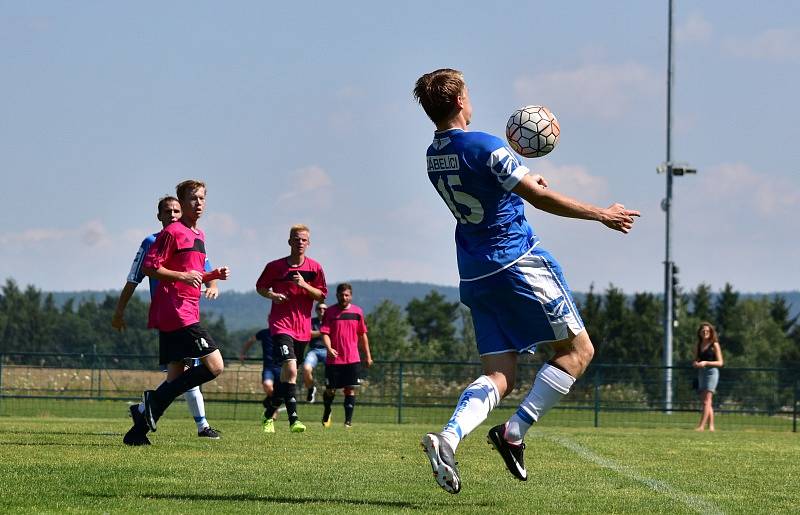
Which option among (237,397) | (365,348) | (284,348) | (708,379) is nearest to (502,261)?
(284,348)

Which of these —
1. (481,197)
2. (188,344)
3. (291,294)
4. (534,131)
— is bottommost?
(188,344)

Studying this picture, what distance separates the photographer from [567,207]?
6855mm

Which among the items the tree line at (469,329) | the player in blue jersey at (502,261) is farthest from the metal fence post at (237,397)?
the tree line at (469,329)

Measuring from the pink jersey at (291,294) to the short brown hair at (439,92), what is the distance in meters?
7.50

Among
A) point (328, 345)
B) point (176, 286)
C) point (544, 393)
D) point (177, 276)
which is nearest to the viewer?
point (544, 393)

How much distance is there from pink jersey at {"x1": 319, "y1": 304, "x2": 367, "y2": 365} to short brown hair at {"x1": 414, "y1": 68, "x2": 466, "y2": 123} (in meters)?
11.9

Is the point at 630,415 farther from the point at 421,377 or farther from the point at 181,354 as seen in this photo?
the point at 181,354

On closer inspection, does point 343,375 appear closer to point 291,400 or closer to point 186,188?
point 291,400

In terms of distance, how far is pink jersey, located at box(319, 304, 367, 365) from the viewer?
18953 millimetres

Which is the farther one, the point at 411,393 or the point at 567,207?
the point at 411,393

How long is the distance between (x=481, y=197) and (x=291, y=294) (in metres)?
7.82

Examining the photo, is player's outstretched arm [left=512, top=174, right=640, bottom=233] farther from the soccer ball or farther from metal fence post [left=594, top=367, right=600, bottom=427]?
metal fence post [left=594, top=367, right=600, bottom=427]

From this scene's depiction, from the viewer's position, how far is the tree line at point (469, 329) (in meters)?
108

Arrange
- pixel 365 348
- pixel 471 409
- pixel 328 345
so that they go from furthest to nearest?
pixel 365 348 < pixel 328 345 < pixel 471 409
